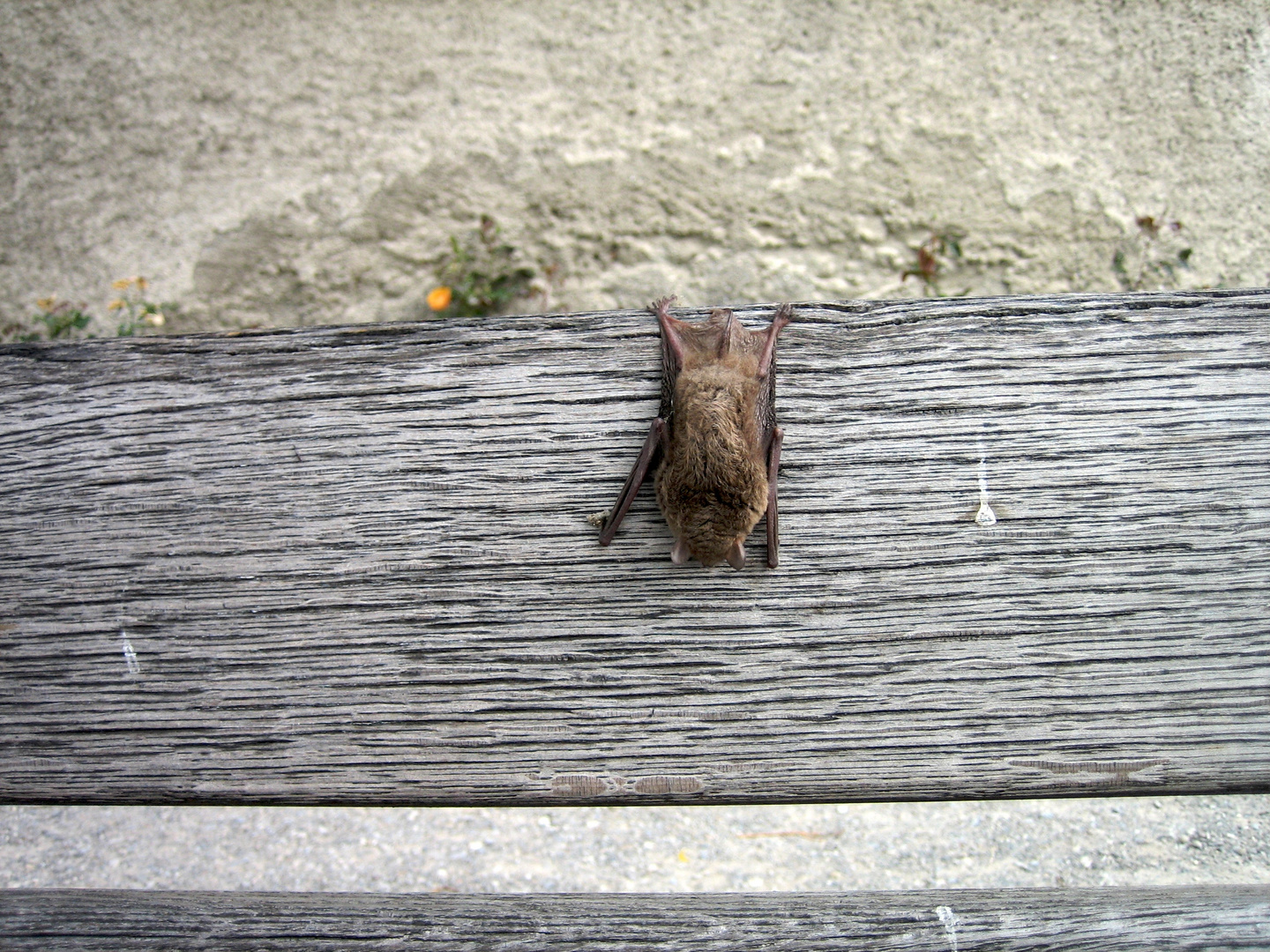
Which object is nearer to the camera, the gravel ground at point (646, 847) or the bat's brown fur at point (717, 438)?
the bat's brown fur at point (717, 438)

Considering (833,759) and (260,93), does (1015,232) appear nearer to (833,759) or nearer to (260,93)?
(833,759)

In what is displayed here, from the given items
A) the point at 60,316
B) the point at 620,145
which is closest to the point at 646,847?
the point at 620,145

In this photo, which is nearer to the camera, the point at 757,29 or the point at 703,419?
the point at 703,419

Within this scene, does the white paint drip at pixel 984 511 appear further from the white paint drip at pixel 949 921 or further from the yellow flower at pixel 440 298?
the yellow flower at pixel 440 298

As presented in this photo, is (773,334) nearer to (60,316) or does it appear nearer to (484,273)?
(484,273)

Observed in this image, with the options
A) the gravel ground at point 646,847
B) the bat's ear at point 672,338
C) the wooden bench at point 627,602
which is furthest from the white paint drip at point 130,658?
the gravel ground at point 646,847

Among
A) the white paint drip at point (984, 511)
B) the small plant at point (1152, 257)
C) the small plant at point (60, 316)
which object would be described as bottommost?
the white paint drip at point (984, 511)

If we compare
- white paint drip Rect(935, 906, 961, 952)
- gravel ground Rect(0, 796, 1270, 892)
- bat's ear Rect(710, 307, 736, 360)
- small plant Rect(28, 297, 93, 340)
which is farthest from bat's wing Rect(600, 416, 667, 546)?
small plant Rect(28, 297, 93, 340)

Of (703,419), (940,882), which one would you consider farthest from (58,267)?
(940,882)
